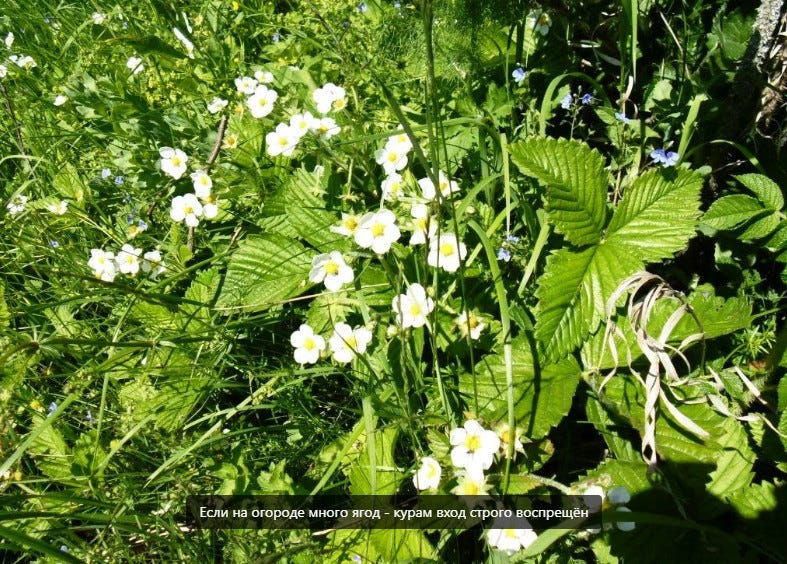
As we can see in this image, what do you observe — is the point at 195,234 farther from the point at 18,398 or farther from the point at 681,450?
the point at 681,450

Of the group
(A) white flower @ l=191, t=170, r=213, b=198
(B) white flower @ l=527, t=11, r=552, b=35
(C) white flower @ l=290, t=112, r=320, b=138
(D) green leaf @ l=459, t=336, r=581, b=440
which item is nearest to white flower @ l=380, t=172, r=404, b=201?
(C) white flower @ l=290, t=112, r=320, b=138

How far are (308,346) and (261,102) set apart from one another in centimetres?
81

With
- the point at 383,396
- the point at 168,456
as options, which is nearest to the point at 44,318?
the point at 168,456

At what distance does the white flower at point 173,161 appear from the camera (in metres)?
2.17

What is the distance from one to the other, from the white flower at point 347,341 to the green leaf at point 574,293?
433mm

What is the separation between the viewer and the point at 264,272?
76.4 inches

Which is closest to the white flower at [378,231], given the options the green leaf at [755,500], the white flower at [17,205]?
the green leaf at [755,500]

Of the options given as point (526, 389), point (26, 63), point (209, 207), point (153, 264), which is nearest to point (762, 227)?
point (526, 389)

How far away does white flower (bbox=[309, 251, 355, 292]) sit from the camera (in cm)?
163

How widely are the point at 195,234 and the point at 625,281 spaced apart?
1.51 m

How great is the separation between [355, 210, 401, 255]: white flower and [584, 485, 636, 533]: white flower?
72cm

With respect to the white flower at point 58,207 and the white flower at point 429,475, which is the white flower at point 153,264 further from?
the white flower at point 429,475

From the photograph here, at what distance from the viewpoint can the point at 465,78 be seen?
2.17m

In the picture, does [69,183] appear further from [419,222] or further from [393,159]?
[419,222]
